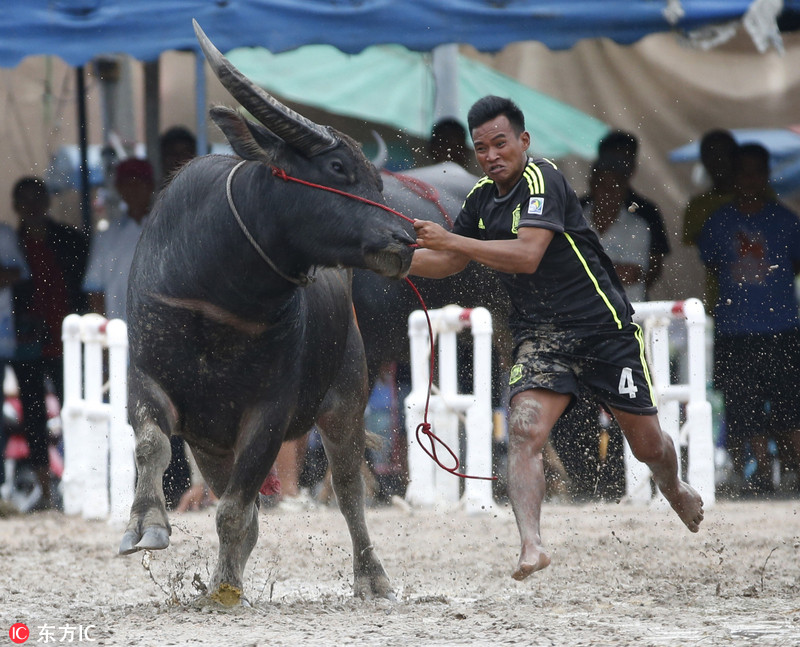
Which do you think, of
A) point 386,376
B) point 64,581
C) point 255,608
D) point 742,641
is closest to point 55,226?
point 386,376

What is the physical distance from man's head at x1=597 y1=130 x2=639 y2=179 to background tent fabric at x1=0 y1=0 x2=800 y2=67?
46.5 inches

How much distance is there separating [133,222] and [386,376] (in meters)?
2.18

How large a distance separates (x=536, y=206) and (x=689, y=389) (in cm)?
358

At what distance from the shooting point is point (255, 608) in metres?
4.82

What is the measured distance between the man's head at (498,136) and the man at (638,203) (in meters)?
3.19

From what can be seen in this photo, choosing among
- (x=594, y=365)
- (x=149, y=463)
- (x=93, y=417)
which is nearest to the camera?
(x=149, y=463)

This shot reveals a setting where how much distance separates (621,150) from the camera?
8.88 meters

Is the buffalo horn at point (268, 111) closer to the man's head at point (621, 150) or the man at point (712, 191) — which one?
the man's head at point (621, 150)

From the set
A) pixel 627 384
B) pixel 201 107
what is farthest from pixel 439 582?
pixel 201 107

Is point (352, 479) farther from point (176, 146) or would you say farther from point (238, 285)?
point (176, 146)

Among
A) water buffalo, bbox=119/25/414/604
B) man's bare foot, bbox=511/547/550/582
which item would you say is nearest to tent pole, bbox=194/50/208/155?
water buffalo, bbox=119/25/414/604

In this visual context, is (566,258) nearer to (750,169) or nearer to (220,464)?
(220,464)

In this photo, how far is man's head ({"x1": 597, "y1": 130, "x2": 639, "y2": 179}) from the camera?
8781 millimetres

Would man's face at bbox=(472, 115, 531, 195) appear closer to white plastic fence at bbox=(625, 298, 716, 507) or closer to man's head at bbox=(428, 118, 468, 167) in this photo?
white plastic fence at bbox=(625, 298, 716, 507)
